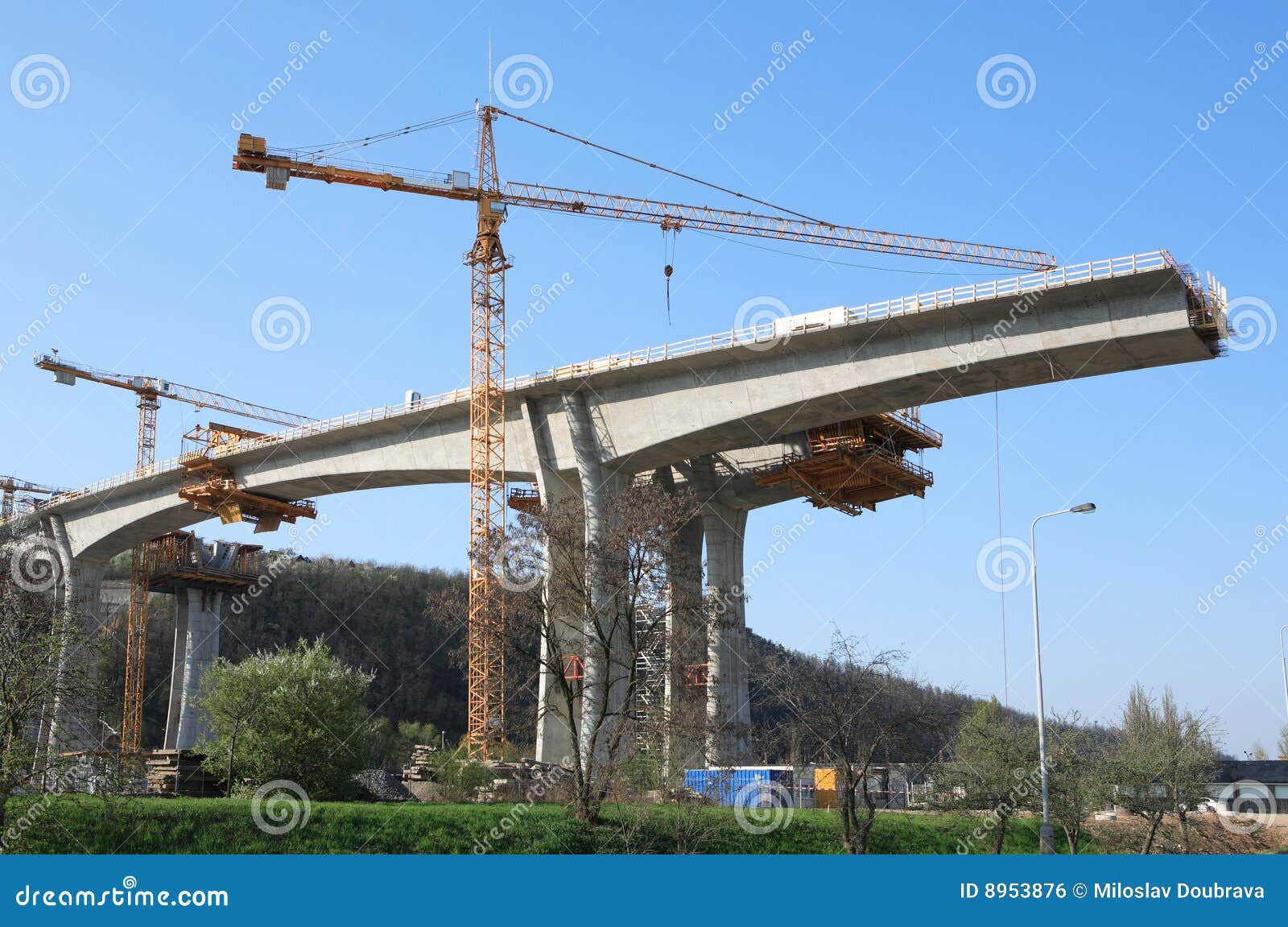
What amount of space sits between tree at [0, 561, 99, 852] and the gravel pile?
1415cm

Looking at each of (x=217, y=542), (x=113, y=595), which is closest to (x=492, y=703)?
(x=217, y=542)

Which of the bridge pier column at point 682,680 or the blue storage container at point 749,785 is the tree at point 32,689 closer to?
the bridge pier column at point 682,680

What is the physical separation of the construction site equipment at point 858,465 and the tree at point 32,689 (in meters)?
32.2

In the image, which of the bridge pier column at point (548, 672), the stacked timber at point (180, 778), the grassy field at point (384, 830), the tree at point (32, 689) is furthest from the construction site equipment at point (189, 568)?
the tree at point (32, 689)

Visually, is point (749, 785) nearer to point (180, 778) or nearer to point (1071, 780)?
point (1071, 780)

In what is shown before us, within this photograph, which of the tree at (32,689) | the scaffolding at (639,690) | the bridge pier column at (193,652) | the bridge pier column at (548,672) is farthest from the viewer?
the bridge pier column at (193,652)

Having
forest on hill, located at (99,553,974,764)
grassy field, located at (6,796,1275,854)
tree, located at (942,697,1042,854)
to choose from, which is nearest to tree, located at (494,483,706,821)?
grassy field, located at (6,796,1275,854)

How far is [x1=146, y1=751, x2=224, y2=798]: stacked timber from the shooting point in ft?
133

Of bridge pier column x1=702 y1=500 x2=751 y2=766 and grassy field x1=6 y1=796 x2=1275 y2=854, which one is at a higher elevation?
bridge pier column x1=702 y1=500 x2=751 y2=766

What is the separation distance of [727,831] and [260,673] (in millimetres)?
15851

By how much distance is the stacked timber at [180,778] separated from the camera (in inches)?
1593

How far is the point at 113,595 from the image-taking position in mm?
123500

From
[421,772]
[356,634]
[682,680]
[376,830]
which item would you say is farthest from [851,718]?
[356,634]

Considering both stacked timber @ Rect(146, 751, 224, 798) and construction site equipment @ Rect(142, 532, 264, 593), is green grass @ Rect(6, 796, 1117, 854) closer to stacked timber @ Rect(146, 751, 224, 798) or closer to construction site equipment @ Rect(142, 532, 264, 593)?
stacked timber @ Rect(146, 751, 224, 798)
